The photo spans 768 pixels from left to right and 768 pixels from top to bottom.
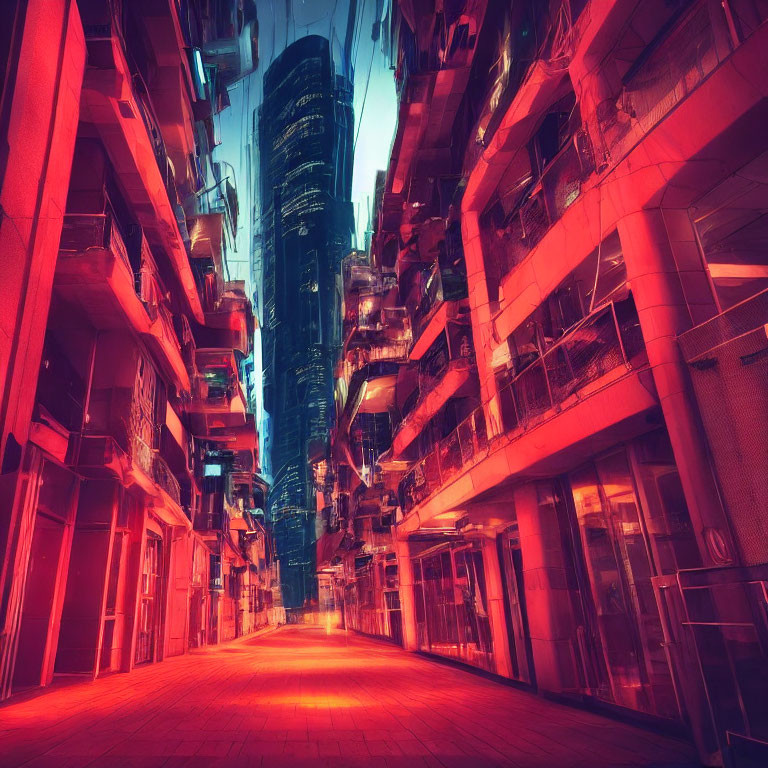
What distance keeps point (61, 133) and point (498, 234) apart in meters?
9.56

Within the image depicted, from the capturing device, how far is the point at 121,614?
1388 centimetres

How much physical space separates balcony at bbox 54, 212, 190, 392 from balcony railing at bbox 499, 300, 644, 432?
9.04m

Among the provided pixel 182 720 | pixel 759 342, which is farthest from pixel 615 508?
pixel 182 720

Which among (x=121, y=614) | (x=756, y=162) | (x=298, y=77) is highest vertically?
(x=298, y=77)

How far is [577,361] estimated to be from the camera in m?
8.68

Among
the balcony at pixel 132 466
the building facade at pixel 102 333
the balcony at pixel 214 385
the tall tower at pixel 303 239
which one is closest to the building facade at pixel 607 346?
the building facade at pixel 102 333

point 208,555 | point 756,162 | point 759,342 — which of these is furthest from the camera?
point 208,555

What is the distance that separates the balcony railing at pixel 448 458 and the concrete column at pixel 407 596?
2.86 meters

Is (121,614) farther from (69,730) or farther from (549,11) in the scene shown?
(549,11)

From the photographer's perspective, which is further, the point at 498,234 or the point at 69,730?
the point at 498,234

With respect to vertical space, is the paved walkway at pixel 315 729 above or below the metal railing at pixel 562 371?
below

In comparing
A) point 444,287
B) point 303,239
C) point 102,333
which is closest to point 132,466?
point 102,333

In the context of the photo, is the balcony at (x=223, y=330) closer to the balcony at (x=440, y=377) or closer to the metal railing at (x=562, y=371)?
the balcony at (x=440, y=377)

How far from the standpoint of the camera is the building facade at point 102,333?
7.06 metres
